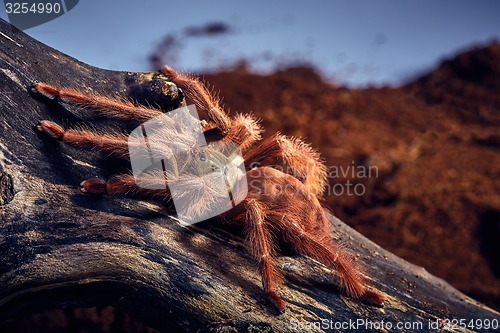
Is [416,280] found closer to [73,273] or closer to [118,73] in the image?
[73,273]

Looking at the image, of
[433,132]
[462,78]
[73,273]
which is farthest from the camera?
[462,78]

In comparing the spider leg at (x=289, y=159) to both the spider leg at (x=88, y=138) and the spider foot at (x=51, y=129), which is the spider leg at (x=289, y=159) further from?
the spider foot at (x=51, y=129)

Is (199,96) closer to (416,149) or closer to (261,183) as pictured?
(261,183)

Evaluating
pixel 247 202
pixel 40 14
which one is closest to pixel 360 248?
pixel 247 202

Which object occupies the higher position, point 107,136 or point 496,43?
point 496,43

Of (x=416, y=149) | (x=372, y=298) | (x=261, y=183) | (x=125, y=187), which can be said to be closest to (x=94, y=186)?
(x=125, y=187)

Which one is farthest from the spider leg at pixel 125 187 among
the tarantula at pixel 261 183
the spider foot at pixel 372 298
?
the spider foot at pixel 372 298

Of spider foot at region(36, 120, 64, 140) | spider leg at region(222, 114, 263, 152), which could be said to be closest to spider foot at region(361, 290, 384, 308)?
spider leg at region(222, 114, 263, 152)
